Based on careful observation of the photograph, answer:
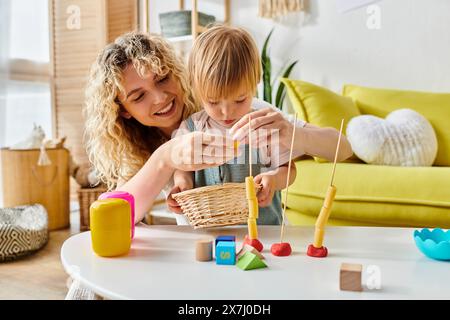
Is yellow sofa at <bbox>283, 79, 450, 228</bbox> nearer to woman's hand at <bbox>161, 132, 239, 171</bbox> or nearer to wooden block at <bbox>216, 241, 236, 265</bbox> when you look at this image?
woman's hand at <bbox>161, 132, 239, 171</bbox>

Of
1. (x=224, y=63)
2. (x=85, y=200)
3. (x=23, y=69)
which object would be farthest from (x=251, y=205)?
(x=23, y=69)

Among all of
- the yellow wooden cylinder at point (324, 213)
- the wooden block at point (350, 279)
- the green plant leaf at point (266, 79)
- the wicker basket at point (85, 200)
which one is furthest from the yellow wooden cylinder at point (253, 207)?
the wicker basket at point (85, 200)

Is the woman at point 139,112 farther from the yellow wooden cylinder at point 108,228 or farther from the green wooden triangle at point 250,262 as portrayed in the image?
the green wooden triangle at point 250,262

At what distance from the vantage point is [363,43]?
288 centimetres

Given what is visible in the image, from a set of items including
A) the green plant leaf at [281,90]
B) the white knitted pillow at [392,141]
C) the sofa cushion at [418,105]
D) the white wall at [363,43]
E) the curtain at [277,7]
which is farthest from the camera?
the curtain at [277,7]

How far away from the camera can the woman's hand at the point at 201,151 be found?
85cm

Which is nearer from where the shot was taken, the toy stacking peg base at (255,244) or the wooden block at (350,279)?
the wooden block at (350,279)

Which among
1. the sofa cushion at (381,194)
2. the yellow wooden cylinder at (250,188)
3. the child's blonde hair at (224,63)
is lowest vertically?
the sofa cushion at (381,194)

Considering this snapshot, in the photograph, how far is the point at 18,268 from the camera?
2104mm

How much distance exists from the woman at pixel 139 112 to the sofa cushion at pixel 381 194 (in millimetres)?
693

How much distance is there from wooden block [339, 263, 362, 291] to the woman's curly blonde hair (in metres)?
0.77

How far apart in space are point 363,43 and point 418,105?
70 centimetres

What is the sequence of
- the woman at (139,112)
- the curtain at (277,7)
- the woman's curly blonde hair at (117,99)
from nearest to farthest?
the woman at (139,112) < the woman's curly blonde hair at (117,99) < the curtain at (277,7)
